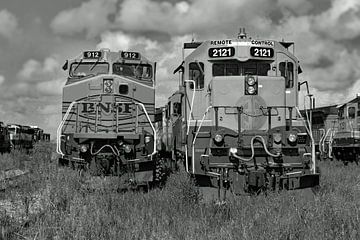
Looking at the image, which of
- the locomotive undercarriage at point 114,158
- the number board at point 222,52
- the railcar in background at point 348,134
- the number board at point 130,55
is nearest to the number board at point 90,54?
the number board at point 130,55

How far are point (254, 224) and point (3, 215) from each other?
3.67 meters

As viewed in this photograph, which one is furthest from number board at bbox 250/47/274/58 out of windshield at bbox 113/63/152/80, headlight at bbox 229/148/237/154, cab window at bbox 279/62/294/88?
windshield at bbox 113/63/152/80

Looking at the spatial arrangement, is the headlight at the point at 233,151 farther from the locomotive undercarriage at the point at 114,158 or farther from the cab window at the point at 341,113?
the cab window at the point at 341,113

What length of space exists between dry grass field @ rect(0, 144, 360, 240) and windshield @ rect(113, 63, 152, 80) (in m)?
4.03

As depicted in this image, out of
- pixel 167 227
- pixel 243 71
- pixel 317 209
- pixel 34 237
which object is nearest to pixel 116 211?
pixel 167 227

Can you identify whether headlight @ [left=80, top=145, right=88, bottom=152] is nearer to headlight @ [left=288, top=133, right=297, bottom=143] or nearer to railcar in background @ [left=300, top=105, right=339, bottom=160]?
headlight @ [left=288, top=133, right=297, bottom=143]

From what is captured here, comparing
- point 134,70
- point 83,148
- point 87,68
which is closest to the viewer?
point 83,148

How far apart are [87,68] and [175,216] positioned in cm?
667

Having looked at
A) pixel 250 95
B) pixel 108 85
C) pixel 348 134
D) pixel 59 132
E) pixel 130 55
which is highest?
pixel 130 55

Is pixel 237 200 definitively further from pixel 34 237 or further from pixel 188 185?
pixel 34 237

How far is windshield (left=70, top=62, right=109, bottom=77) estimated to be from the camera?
11.9 m

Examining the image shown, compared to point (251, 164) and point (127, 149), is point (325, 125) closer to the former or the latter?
point (127, 149)

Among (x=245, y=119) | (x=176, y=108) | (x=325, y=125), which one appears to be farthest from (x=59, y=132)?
(x=325, y=125)

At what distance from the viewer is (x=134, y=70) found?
12.1m
